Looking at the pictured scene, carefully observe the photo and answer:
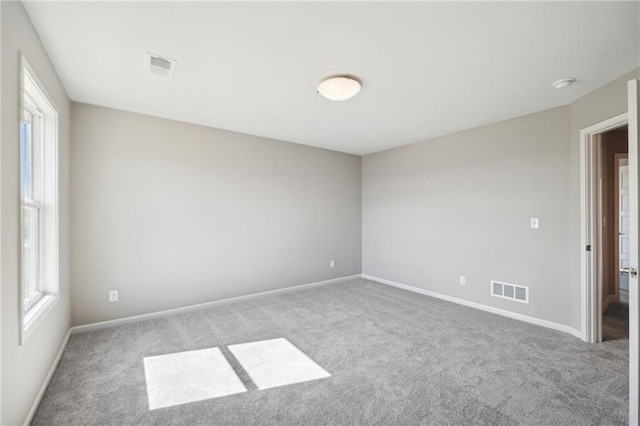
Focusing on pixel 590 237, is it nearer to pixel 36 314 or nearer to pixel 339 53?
pixel 339 53

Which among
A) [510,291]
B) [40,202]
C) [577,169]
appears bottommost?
[510,291]

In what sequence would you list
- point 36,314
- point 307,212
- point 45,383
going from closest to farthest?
point 36,314 → point 45,383 → point 307,212

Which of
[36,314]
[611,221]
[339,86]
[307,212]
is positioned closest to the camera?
[36,314]

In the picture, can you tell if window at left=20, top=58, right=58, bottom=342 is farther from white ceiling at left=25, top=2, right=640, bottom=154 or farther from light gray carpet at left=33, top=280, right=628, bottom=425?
light gray carpet at left=33, top=280, right=628, bottom=425

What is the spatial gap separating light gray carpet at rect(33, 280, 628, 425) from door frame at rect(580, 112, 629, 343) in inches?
9.0

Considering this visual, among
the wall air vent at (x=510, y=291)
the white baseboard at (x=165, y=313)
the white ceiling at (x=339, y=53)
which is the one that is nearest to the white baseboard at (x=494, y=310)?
the wall air vent at (x=510, y=291)

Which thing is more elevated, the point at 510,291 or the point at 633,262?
the point at 633,262

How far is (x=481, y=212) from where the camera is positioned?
391cm

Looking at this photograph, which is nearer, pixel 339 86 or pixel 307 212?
pixel 339 86

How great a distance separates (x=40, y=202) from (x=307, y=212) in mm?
3306

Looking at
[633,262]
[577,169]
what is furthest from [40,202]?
[577,169]

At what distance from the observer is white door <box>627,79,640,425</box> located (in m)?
1.62

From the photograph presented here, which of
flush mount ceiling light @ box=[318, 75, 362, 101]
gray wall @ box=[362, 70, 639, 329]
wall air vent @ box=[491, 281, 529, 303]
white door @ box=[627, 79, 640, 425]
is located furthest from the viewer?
wall air vent @ box=[491, 281, 529, 303]

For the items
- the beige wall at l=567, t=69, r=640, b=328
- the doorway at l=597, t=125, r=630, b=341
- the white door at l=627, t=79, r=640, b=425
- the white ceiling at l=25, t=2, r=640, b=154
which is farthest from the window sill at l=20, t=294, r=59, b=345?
the doorway at l=597, t=125, r=630, b=341
